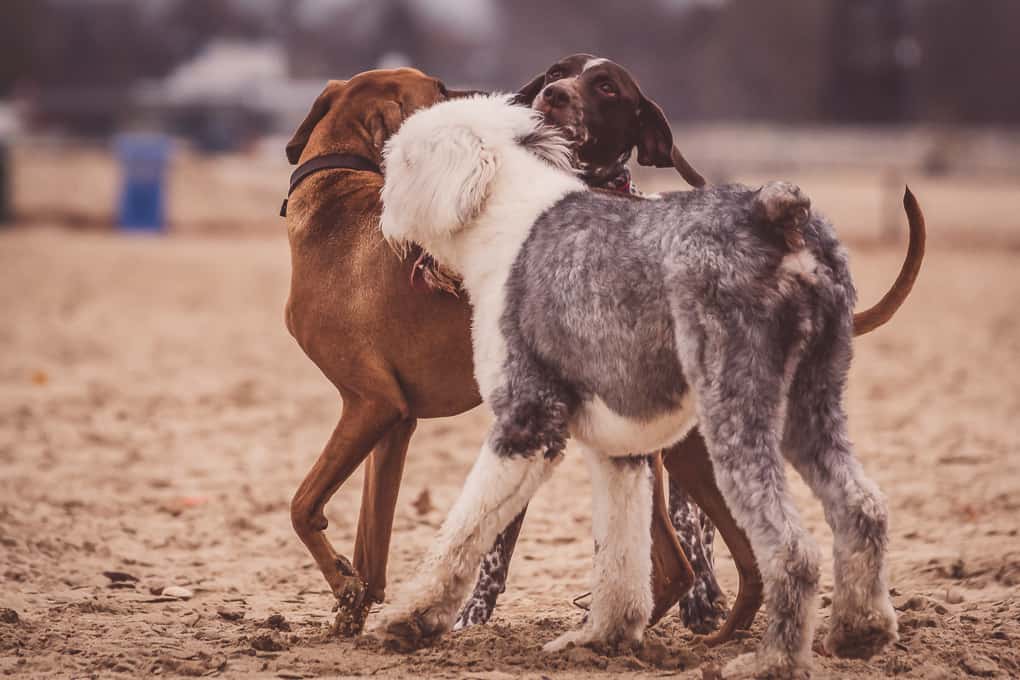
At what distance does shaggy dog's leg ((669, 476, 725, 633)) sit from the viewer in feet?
15.5

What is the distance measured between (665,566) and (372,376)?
1222 millimetres

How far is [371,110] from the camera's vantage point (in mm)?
4812

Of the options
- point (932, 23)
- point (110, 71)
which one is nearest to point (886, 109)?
point (932, 23)

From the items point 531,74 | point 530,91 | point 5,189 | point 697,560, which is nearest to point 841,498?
point 697,560

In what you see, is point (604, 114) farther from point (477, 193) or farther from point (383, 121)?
point (477, 193)

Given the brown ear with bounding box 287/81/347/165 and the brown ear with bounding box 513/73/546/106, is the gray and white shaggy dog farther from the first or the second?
Answer: the brown ear with bounding box 287/81/347/165

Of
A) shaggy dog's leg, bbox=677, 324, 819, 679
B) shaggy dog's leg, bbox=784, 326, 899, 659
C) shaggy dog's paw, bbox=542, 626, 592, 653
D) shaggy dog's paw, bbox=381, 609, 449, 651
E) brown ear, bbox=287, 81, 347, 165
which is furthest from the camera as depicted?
brown ear, bbox=287, 81, 347, 165

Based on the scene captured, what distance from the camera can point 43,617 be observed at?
4.59 meters

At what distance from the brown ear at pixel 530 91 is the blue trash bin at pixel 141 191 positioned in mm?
17609

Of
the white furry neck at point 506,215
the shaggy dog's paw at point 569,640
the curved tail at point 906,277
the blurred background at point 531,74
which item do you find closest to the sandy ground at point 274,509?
the shaggy dog's paw at point 569,640

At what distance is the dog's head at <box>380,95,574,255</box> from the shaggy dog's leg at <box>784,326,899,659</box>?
108 cm

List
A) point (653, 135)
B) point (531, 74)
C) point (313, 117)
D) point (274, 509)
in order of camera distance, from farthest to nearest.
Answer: point (531, 74) → point (274, 509) → point (313, 117) → point (653, 135)

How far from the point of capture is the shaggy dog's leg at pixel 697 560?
4.73 metres

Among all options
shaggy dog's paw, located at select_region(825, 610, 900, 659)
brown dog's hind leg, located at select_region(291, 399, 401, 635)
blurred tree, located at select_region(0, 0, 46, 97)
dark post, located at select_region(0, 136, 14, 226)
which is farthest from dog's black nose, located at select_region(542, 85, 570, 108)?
blurred tree, located at select_region(0, 0, 46, 97)
